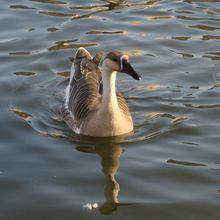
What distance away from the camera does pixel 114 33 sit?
Result: 44.6ft

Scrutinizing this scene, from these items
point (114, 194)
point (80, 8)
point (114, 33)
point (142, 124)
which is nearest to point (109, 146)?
point (142, 124)

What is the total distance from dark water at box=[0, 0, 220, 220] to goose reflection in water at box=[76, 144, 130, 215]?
0.01m

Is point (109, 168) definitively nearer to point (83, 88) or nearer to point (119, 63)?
point (119, 63)

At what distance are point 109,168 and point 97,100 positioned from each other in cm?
152

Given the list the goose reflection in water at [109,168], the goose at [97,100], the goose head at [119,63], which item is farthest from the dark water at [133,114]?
the goose head at [119,63]

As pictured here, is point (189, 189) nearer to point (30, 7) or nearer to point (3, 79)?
point (3, 79)

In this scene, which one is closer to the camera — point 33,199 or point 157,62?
point 33,199

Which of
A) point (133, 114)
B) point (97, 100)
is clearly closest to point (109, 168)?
point (97, 100)

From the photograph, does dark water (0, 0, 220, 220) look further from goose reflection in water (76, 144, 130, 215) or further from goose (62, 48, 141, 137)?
goose (62, 48, 141, 137)

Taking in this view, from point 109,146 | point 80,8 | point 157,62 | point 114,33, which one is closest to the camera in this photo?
point 109,146

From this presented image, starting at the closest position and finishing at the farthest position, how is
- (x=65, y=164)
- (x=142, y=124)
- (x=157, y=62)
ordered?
1. (x=65, y=164)
2. (x=142, y=124)
3. (x=157, y=62)

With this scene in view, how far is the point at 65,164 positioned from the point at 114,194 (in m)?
1.06

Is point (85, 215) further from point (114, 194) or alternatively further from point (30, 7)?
point (30, 7)

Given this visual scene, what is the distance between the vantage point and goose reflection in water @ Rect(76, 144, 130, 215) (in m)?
7.60
